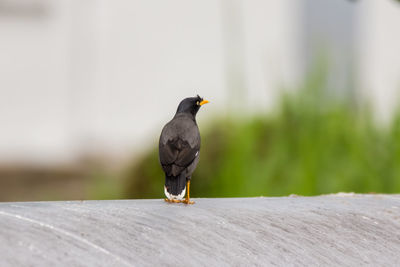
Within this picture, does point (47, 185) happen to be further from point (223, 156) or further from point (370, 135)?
point (370, 135)

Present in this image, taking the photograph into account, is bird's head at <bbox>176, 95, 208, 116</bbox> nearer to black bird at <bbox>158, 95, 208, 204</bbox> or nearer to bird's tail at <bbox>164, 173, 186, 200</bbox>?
black bird at <bbox>158, 95, 208, 204</bbox>

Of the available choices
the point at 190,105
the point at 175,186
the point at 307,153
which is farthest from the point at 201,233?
the point at 307,153

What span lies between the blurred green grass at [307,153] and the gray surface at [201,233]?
169cm

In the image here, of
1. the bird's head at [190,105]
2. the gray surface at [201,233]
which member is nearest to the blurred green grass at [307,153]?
the bird's head at [190,105]

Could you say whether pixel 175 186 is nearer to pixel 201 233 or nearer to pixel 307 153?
pixel 201 233

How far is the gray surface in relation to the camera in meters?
1.61

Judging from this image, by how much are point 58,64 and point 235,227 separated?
22.7 feet

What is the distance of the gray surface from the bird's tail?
0.06 m

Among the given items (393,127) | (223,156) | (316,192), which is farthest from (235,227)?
(223,156)

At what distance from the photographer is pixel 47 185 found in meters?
7.91

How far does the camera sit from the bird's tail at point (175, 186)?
221 centimetres

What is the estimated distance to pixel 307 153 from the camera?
4.01m

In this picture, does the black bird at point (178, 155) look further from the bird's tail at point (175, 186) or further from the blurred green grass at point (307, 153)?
the blurred green grass at point (307, 153)

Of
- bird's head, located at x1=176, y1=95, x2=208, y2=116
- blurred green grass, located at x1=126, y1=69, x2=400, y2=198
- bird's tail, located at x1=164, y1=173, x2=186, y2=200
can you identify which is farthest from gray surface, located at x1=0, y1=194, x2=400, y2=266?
blurred green grass, located at x1=126, y1=69, x2=400, y2=198
